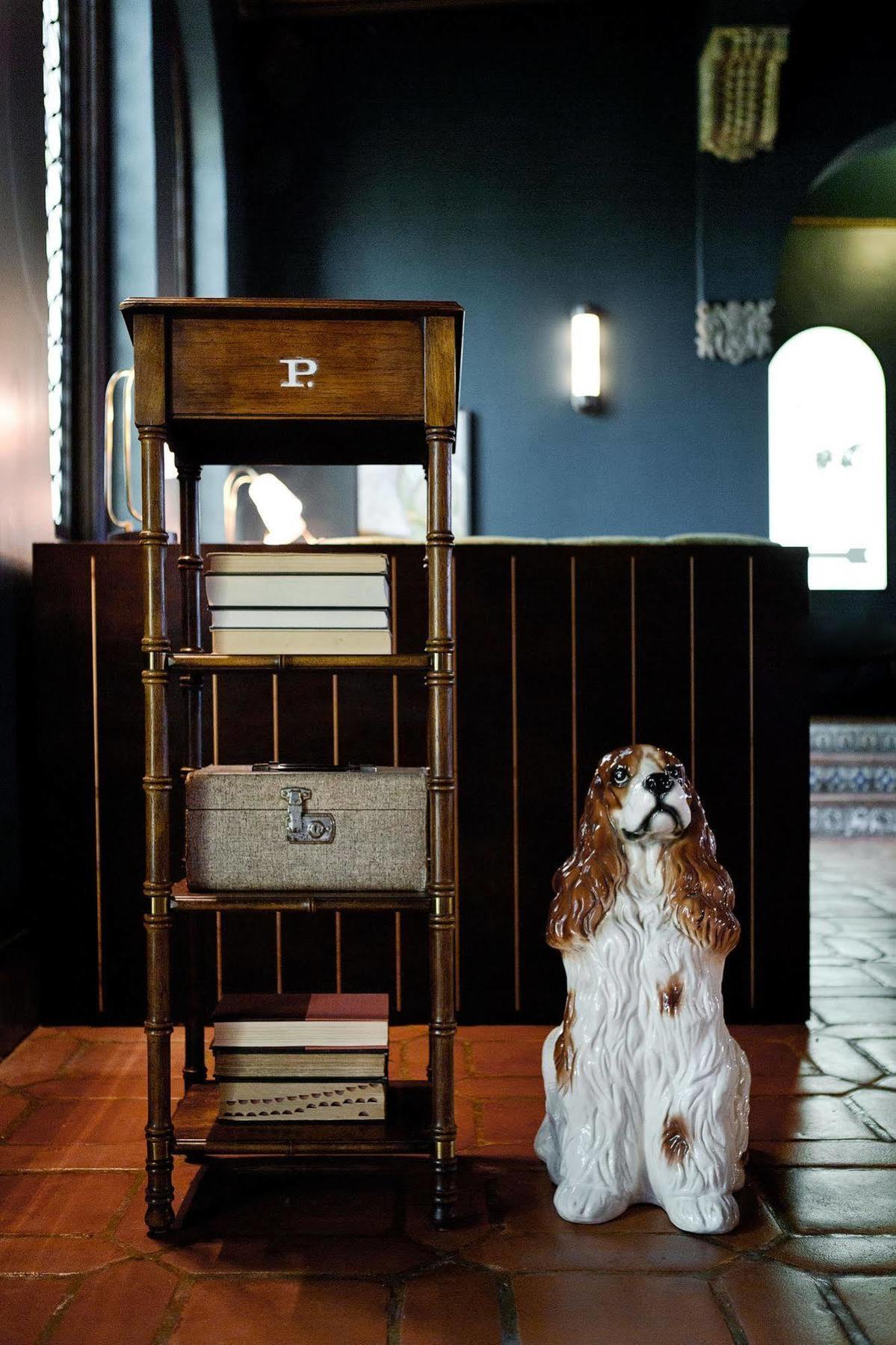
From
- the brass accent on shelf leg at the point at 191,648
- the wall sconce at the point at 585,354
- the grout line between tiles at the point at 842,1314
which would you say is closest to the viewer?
the grout line between tiles at the point at 842,1314

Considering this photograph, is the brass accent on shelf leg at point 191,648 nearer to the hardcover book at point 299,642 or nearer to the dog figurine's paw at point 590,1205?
the hardcover book at point 299,642

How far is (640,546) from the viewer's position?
254 centimetres

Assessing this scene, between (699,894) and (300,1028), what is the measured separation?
0.65 m

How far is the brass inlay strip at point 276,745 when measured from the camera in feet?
8.23

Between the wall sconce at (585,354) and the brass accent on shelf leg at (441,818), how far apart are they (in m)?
4.90

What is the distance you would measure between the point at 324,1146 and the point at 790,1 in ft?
19.7

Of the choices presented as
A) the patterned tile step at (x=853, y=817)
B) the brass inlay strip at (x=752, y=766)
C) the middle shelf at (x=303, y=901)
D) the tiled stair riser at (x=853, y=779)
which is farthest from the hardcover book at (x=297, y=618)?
the patterned tile step at (x=853, y=817)

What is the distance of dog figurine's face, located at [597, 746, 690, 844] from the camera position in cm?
158

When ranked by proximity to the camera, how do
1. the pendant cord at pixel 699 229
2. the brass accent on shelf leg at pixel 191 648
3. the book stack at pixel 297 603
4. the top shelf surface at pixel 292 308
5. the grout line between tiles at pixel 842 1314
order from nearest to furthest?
the grout line between tiles at pixel 842 1314 < the top shelf surface at pixel 292 308 < the book stack at pixel 297 603 < the brass accent on shelf leg at pixel 191 648 < the pendant cord at pixel 699 229

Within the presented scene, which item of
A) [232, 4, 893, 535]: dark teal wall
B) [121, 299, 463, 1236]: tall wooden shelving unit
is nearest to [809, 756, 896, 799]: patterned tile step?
[232, 4, 893, 535]: dark teal wall

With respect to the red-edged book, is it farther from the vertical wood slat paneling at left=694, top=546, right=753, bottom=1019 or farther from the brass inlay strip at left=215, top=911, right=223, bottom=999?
the vertical wood slat paneling at left=694, top=546, right=753, bottom=1019

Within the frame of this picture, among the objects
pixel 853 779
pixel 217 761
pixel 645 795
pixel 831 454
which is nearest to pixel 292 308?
pixel 645 795

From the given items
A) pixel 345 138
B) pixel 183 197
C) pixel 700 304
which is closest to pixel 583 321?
pixel 700 304

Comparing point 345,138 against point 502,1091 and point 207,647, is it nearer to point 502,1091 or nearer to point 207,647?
point 207,647
